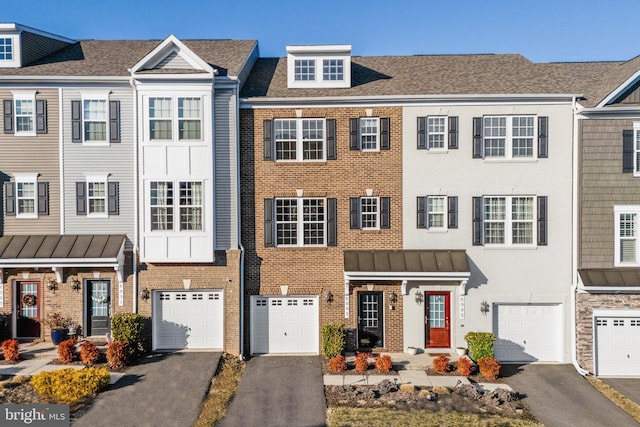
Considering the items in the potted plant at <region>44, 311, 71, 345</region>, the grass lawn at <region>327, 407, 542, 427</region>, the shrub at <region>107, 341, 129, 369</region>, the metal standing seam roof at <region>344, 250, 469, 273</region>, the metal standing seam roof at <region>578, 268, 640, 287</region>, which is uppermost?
the metal standing seam roof at <region>344, 250, 469, 273</region>

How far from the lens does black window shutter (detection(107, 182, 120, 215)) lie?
16.3m

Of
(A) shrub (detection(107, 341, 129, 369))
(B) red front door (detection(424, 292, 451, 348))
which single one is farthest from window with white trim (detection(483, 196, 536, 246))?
(A) shrub (detection(107, 341, 129, 369))

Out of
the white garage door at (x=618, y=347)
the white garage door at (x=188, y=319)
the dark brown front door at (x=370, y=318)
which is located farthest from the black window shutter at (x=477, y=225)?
the white garage door at (x=188, y=319)

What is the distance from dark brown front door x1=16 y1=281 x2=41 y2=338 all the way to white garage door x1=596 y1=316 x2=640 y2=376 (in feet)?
74.2

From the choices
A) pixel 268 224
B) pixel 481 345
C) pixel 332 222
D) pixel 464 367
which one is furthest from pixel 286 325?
pixel 481 345

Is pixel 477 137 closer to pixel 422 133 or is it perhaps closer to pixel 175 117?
pixel 422 133

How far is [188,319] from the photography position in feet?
54.2

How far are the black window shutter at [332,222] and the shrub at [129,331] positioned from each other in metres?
8.10

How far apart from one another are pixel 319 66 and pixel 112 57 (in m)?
9.28

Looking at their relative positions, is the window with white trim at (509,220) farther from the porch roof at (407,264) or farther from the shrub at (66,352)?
the shrub at (66,352)

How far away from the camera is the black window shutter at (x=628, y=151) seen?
51.9 feet

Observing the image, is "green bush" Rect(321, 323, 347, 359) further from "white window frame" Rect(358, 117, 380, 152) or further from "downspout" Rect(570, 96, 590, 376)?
"downspout" Rect(570, 96, 590, 376)

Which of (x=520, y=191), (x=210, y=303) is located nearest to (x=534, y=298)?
(x=520, y=191)

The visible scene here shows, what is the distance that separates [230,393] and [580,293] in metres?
13.7
